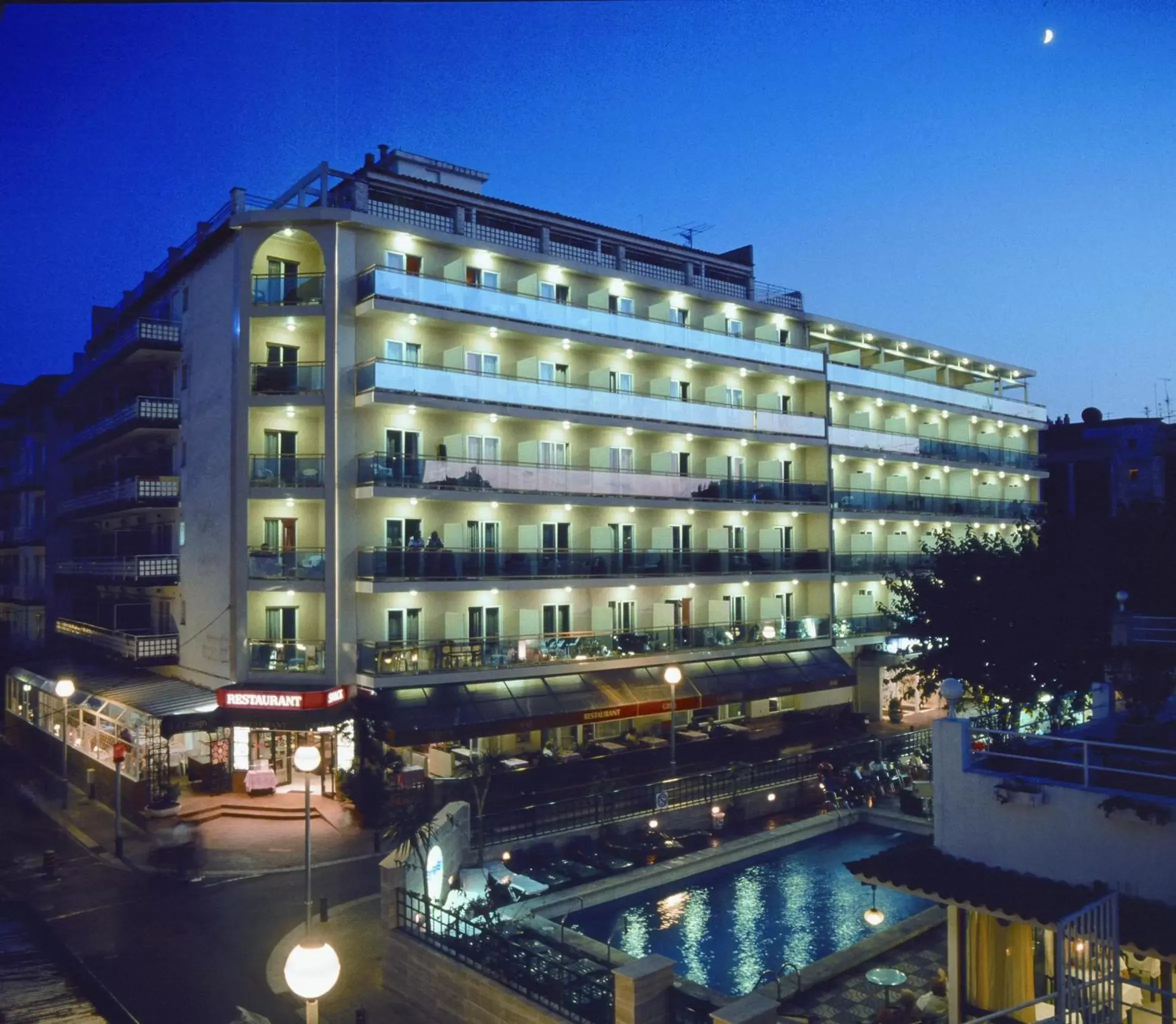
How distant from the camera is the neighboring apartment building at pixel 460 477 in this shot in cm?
2706

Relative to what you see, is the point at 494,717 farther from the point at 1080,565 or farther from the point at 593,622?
the point at 1080,565

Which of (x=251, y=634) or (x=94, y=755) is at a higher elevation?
(x=251, y=634)

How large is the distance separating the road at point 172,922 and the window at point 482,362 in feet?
51.8

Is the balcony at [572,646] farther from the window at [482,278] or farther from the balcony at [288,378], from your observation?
the window at [482,278]

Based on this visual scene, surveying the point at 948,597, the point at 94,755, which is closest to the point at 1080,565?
the point at 948,597

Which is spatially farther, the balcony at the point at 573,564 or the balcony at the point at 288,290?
the balcony at the point at 288,290

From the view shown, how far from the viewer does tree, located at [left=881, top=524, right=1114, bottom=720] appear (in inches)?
929

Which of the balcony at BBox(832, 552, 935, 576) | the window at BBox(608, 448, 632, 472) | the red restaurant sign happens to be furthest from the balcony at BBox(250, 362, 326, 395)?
the balcony at BBox(832, 552, 935, 576)

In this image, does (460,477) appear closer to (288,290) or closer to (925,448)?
(288,290)

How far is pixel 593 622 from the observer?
32.4 m

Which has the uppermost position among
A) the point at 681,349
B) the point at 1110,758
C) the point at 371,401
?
the point at 681,349

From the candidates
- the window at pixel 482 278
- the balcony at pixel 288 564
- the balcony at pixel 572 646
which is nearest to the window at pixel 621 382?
the window at pixel 482 278

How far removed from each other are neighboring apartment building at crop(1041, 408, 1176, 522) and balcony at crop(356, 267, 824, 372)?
2637cm

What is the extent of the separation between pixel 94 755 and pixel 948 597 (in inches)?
1067
